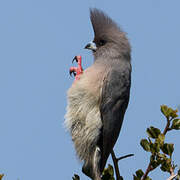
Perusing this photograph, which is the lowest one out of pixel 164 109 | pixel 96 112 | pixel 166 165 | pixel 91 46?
pixel 166 165

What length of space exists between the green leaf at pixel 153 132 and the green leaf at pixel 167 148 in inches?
5.4

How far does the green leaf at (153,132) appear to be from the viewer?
3802 mm

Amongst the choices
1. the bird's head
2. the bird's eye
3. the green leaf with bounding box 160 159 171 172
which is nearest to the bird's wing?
the bird's head

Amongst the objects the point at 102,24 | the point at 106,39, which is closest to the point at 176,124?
the point at 106,39

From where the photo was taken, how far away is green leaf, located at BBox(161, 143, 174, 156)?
148 inches

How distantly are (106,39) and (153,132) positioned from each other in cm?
211

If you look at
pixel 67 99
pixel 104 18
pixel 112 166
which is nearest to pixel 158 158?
pixel 112 166

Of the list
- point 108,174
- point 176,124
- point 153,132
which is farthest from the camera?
point 108,174

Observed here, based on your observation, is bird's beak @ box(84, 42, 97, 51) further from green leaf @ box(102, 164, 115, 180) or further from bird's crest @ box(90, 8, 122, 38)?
green leaf @ box(102, 164, 115, 180)

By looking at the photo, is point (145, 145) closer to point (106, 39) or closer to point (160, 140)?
point (160, 140)

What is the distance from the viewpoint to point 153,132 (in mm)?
3832

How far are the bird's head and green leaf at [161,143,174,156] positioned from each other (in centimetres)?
195

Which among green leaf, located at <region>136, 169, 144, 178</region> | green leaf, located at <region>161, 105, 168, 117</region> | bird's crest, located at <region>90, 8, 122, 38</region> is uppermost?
bird's crest, located at <region>90, 8, 122, 38</region>

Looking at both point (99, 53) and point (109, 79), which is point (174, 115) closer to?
point (109, 79)
